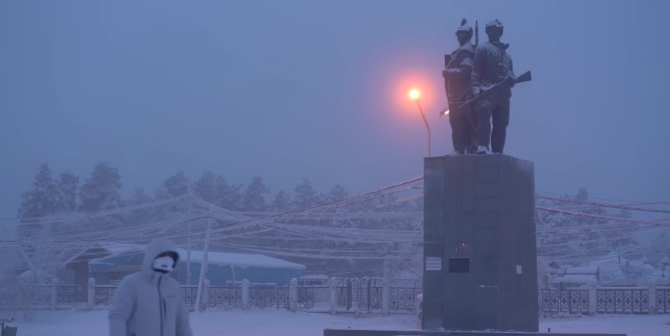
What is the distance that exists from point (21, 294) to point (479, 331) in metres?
22.9

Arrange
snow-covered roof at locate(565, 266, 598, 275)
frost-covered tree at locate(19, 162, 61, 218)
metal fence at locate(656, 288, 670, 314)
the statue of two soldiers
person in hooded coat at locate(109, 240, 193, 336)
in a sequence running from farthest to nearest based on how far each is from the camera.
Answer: frost-covered tree at locate(19, 162, 61, 218)
snow-covered roof at locate(565, 266, 598, 275)
metal fence at locate(656, 288, 670, 314)
the statue of two soldiers
person in hooded coat at locate(109, 240, 193, 336)

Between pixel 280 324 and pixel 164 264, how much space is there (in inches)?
841

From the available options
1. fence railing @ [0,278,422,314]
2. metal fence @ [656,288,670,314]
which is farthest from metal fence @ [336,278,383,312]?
metal fence @ [656,288,670,314]

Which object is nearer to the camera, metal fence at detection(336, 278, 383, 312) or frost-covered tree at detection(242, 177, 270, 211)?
metal fence at detection(336, 278, 383, 312)

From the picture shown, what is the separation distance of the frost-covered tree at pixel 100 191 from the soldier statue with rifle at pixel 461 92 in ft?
195

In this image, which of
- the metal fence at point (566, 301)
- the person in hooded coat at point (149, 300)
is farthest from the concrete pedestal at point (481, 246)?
the metal fence at point (566, 301)

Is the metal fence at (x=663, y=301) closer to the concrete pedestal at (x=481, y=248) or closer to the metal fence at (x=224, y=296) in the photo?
the metal fence at (x=224, y=296)

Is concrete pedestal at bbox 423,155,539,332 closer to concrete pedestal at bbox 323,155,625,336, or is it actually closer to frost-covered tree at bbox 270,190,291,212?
concrete pedestal at bbox 323,155,625,336

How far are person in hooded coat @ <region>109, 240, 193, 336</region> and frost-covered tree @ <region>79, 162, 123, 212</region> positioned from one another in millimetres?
64468

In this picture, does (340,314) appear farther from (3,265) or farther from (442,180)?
(442,180)

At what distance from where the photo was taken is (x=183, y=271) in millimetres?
39531

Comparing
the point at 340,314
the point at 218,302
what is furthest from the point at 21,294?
the point at 340,314

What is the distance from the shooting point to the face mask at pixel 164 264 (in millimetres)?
4668

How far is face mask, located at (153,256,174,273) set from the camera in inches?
184
